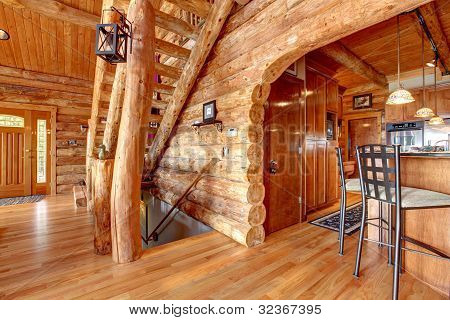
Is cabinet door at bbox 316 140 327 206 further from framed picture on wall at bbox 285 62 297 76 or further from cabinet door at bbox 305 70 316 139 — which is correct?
framed picture on wall at bbox 285 62 297 76

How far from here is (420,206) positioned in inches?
55.6

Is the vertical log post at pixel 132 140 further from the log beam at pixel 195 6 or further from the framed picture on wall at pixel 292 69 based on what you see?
the framed picture on wall at pixel 292 69

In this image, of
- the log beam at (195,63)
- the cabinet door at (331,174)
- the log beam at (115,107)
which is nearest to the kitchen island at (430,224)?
the cabinet door at (331,174)

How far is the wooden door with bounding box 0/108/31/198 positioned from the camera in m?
4.94

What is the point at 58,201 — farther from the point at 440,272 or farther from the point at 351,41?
the point at 351,41

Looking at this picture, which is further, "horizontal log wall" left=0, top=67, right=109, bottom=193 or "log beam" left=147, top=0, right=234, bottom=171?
"horizontal log wall" left=0, top=67, right=109, bottom=193

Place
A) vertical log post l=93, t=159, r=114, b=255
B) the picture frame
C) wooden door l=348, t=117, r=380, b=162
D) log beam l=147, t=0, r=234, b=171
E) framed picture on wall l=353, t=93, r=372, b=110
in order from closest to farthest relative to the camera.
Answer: vertical log post l=93, t=159, r=114, b=255, log beam l=147, t=0, r=234, b=171, the picture frame, framed picture on wall l=353, t=93, r=372, b=110, wooden door l=348, t=117, r=380, b=162

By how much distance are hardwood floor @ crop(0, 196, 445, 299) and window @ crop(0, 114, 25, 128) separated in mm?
3635

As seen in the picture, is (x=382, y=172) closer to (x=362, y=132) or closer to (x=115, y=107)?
(x=115, y=107)

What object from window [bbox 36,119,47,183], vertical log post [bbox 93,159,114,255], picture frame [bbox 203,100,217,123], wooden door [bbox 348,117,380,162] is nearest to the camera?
vertical log post [bbox 93,159,114,255]

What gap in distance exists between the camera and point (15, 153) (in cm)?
509

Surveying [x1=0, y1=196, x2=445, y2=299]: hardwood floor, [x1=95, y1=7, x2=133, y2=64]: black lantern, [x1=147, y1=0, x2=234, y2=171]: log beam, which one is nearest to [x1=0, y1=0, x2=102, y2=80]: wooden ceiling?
[x1=147, y1=0, x2=234, y2=171]: log beam

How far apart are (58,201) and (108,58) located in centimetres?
425
